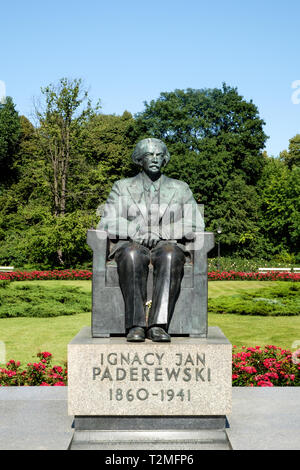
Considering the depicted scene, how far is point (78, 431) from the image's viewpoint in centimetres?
479

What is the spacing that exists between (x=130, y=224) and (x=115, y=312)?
0.94 m

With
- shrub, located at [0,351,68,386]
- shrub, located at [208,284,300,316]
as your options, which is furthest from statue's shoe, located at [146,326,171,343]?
shrub, located at [208,284,300,316]

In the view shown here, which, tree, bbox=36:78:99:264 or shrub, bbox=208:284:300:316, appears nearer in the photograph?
shrub, bbox=208:284:300:316

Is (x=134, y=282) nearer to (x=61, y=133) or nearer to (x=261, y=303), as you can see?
(x=261, y=303)

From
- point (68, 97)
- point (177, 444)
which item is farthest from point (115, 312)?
point (68, 97)

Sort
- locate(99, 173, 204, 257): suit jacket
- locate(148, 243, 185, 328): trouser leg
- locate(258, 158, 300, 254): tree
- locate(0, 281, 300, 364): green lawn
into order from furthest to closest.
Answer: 1. locate(258, 158, 300, 254): tree
2. locate(0, 281, 300, 364): green lawn
3. locate(99, 173, 204, 257): suit jacket
4. locate(148, 243, 185, 328): trouser leg

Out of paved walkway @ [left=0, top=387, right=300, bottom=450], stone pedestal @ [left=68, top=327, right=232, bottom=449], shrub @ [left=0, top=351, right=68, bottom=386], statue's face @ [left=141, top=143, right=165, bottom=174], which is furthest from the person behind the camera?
shrub @ [left=0, top=351, right=68, bottom=386]

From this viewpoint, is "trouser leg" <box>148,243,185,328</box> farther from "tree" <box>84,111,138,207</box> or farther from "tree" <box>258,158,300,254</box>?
"tree" <box>258,158,300,254</box>

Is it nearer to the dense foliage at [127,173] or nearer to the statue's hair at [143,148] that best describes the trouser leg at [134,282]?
the statue's hair at [143,148]

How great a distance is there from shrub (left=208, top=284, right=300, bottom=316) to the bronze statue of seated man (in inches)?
372

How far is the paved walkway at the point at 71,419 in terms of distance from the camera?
4543mm

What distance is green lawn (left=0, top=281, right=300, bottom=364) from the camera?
393 inches

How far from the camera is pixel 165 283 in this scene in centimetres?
497

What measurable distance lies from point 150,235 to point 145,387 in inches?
59.1
